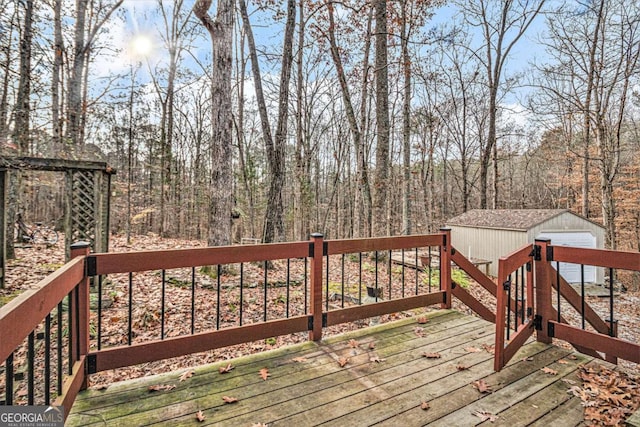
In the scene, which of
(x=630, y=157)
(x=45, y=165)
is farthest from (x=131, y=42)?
(x=630, y=157)

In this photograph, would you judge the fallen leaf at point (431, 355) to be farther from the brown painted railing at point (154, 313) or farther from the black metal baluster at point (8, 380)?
the black metal baluster at point (8, 380)

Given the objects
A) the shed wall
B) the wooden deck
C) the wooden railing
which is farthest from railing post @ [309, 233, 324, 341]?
the shed wall

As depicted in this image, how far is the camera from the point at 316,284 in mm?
3107

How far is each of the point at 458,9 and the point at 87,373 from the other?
50.9 ft

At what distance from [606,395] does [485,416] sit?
3.27ft

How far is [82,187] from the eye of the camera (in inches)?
238

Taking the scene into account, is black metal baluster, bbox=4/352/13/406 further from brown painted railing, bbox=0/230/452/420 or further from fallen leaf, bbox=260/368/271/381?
fallen leaf, bbox=260/368/271/381

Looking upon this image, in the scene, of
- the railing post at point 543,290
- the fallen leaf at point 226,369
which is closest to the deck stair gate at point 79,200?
the fallen leaf at point 226,369

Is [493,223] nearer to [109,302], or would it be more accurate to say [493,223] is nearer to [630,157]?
[630,157]

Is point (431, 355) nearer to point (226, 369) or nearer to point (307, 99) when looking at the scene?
point (226, 369)

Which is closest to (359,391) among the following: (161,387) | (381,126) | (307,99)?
(161,387)

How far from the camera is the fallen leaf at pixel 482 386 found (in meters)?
2.36

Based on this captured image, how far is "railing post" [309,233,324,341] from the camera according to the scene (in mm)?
3078

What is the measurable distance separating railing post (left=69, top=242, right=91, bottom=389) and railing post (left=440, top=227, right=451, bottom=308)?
11.8 feet
